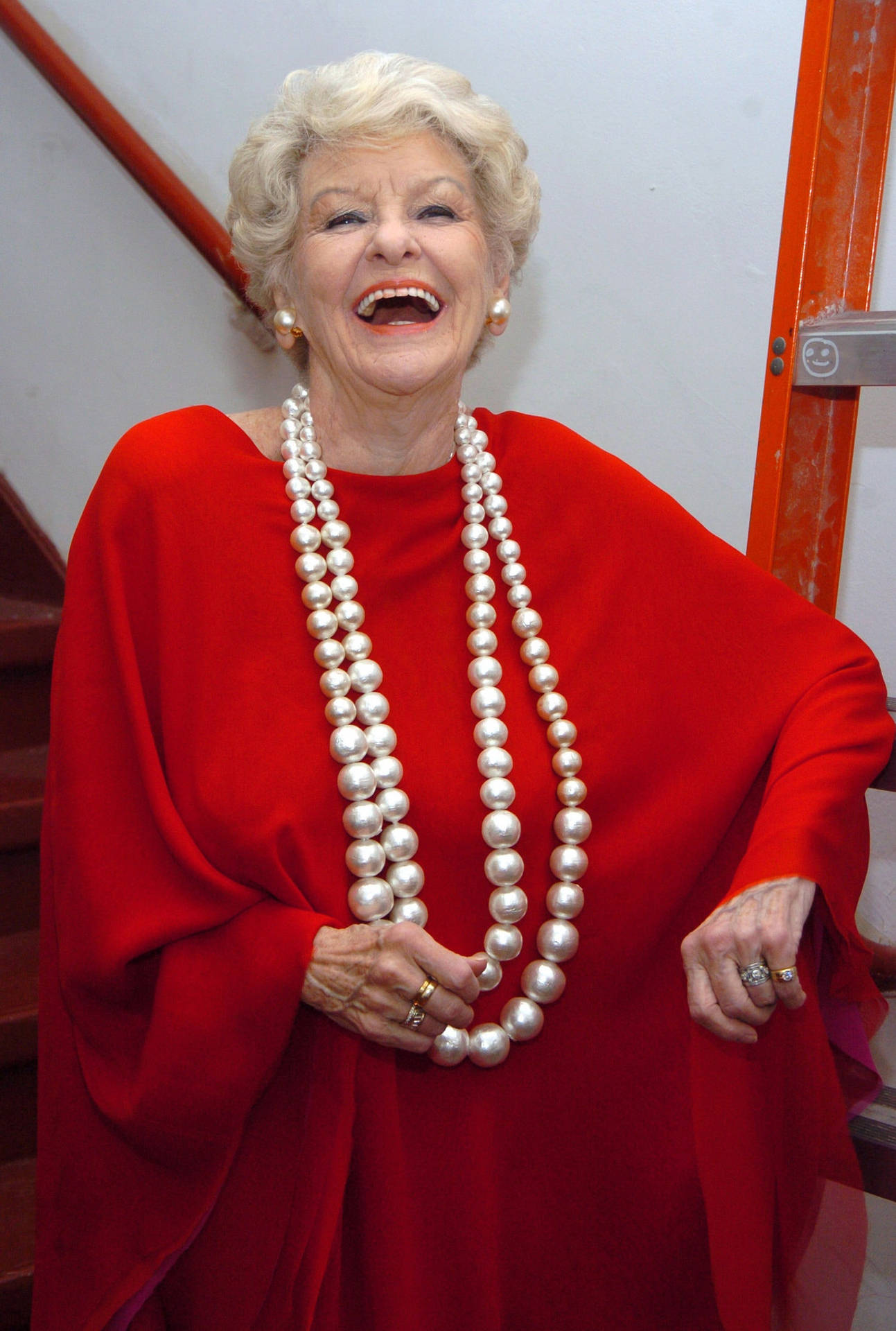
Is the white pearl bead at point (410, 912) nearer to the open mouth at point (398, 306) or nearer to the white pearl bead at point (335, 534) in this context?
the white pearl bead at point (335, 534)

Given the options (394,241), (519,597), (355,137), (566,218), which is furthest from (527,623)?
(566,218)

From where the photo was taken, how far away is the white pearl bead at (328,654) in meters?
1.25

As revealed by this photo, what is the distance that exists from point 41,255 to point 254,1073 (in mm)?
1988

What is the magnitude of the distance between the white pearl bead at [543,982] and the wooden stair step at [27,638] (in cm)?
123

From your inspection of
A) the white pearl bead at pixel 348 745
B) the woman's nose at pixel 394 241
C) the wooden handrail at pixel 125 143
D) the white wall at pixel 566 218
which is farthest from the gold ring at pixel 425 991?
the wooden handrail at pixel 125 143

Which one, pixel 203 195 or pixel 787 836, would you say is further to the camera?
pixel 203 195

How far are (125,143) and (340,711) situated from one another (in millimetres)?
1416

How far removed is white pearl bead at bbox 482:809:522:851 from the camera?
1.24 meters

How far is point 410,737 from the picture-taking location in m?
1.28

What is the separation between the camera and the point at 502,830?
4.06 feet

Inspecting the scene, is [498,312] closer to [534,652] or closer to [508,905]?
[534,652]

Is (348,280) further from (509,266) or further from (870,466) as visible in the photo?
(870,466)

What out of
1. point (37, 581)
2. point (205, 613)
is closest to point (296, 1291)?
point (205, 613)

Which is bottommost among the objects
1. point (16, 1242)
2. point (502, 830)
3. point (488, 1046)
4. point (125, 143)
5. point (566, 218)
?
point (16, 1242)
